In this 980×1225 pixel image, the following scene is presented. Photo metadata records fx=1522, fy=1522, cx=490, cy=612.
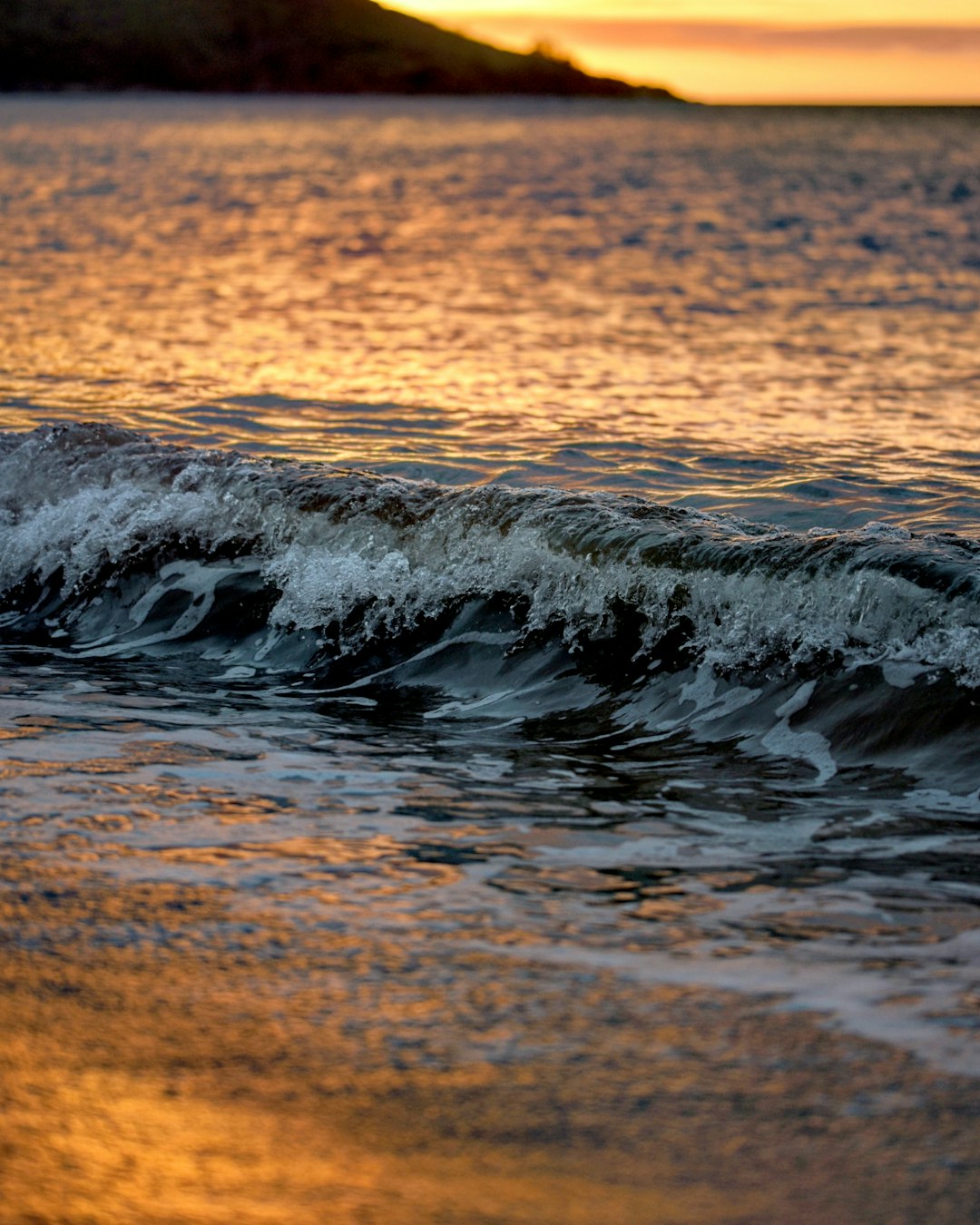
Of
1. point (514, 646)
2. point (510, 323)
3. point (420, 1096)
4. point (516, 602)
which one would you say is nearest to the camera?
point (420, 1096)

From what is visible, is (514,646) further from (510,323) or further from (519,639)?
(510,323)

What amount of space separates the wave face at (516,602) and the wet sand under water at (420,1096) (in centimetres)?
230

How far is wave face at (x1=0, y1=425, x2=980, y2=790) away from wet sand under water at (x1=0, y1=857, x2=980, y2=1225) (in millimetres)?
2299

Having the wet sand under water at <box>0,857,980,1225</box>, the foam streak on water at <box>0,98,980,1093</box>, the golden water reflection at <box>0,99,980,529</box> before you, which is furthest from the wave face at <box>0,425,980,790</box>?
the wet sand under water at <box>0,857,980,1225</box>

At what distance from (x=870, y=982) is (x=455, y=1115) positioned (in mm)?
1142

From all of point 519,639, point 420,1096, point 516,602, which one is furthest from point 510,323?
point 420,1096

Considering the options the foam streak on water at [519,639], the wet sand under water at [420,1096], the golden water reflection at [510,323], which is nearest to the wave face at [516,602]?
the foam streak on water at [519,639]

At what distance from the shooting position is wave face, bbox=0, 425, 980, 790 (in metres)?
6.02

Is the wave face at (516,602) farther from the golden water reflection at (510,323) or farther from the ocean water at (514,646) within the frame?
the golden water reflection at (510,323)

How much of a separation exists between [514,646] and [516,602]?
15.0 inches

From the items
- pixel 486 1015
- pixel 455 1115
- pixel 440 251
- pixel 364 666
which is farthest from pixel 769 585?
pixel 440 251

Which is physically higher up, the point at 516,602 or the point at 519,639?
the point at 516,602

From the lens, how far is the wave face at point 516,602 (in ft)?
19.8

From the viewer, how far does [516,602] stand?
23.8 ft
